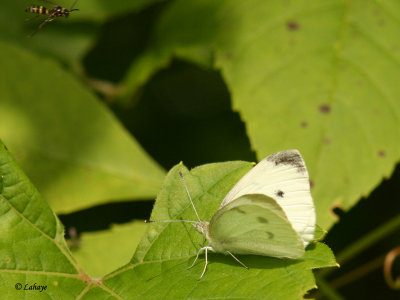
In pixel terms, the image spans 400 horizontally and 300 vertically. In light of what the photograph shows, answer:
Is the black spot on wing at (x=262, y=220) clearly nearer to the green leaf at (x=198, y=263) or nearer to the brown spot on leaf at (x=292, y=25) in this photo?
the green leaf at (x=198, y=263)

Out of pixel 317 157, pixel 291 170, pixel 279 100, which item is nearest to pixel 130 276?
pixel 291 170

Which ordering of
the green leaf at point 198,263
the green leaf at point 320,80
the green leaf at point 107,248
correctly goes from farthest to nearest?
the green leaf at point 107,248, the green leaf at point 320,80, the green leaf at point 198,263

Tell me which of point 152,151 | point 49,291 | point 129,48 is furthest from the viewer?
point 129,48

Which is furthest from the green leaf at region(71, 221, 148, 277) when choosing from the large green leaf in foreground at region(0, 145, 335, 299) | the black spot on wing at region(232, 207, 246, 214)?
the black spot on wing at region(232, 207, 246, 214)

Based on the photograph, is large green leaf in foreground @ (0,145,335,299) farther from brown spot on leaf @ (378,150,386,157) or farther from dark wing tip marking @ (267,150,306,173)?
brown spot on leaf @ (378,150,386,157)

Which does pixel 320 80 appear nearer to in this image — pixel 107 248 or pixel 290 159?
pixel 290 159

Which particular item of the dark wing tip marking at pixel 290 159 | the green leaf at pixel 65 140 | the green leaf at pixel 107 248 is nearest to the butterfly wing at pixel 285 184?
the dark wing tip marking at pixel 290 159

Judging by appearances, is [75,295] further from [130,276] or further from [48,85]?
[48,85]
